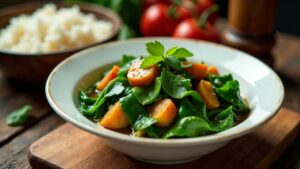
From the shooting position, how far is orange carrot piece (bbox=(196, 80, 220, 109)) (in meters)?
1.62

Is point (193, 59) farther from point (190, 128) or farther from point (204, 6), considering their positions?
point (204, 6)

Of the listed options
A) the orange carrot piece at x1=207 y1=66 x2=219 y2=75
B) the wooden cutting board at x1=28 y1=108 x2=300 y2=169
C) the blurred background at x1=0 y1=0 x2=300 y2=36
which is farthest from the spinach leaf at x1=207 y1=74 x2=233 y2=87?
the blurred background at x1=0 y1=0 x2=300 y2=36

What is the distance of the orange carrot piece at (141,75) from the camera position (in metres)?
1.59

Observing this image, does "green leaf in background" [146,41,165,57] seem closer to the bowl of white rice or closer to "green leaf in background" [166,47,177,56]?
"green leaf in background" [166,47,177,56]

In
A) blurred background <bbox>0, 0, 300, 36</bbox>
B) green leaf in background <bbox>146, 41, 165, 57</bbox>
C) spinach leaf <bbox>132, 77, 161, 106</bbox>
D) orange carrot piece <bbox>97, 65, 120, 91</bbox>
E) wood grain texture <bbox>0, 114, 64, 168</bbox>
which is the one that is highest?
green leaf in background <bbox>146, 41, 165, 57</bbox>

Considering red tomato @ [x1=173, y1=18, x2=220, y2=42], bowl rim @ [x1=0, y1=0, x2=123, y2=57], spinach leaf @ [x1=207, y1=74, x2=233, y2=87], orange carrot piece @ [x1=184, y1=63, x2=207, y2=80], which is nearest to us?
orange carrot piece @ [x1=184, y1=63, x2=207, y2=80]

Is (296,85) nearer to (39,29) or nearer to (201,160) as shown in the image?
(201,160)

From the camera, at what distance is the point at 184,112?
4.91 feet

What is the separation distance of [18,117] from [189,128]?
3.13 ft

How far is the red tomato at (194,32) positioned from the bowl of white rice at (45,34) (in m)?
0.40

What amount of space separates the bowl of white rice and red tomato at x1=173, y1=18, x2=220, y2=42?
15.9 inches

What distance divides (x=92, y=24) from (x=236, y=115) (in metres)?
1.27

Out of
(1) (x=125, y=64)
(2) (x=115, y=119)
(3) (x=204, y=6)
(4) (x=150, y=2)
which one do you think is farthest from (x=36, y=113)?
(3) (x=204, y=6)

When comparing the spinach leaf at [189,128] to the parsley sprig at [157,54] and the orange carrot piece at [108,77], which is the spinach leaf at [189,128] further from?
the orange carrot piece at [108,77]
